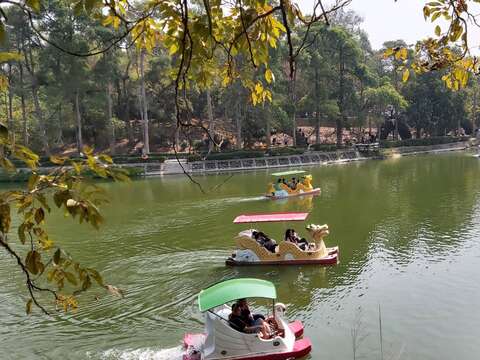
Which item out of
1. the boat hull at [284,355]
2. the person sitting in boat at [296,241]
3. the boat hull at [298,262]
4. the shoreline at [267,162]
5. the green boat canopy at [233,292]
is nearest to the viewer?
the boat hull at [284,355]

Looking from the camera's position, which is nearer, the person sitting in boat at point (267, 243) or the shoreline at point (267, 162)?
the person sitting in boat at point (267, 243)

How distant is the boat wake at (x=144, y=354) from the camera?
8.61 metres

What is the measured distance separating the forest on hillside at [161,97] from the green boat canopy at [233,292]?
110ft

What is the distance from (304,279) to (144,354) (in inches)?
194

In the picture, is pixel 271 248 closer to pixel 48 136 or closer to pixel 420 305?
pixel 420 305

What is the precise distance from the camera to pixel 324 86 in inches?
1986

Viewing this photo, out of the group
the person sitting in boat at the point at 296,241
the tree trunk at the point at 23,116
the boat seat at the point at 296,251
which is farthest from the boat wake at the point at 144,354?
the tree trunk at the point at 23,116

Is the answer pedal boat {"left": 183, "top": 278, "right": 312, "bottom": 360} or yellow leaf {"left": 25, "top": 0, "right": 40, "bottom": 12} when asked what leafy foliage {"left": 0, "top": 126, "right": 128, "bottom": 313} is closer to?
yellow leaf {"left": 25, "top": 0, "right": 40, "bottom": 12}

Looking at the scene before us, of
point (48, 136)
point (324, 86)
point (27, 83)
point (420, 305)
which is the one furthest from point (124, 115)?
point (420, 305)

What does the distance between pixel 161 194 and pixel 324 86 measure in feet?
89.4

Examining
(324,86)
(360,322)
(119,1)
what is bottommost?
(360,322)

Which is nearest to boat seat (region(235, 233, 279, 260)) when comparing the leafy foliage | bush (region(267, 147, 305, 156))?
the leafy foliage

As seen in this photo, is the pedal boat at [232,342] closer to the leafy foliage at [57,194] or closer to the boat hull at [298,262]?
the boat hull at [298,262]

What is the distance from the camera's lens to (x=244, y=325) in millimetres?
8742
